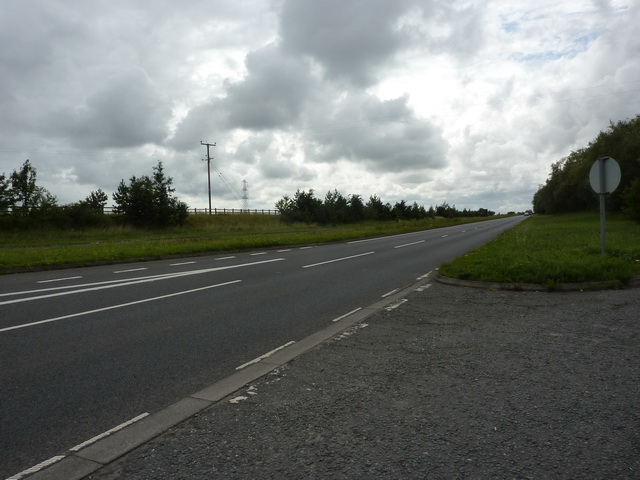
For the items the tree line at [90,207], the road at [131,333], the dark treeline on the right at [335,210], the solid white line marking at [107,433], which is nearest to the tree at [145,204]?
the tree line at [90,207]

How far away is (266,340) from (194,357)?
3.52 feet

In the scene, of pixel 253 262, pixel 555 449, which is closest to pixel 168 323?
pixel 555 449

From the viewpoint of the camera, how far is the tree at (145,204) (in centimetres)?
5259

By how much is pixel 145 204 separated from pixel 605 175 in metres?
48.2

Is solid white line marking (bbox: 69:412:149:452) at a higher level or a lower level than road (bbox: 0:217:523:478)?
lower

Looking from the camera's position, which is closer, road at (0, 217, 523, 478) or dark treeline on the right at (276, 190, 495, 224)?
road at (0, 217, 523, 478)

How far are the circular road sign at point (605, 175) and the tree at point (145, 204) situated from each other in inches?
1869

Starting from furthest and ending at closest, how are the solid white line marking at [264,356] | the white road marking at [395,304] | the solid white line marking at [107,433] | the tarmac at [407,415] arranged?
the white road marking at [395,304] < the solid white line marking at [264,356] < the solid white line marking at [107,433] < the tarmac at [407,415]

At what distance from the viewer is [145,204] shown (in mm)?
52656

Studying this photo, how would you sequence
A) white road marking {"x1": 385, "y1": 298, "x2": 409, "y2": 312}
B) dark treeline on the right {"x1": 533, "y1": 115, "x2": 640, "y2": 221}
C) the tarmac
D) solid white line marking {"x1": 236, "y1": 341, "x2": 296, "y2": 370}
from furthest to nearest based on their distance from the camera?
dark treeline on the right {"x1": 533, "y1": 115, "x2": 640, "y2": 221} < white road marking {"x1": 385, "y1": 298, "x2": 409, "y2": 312} < solid white line marking {"x1": 236, "y1": 341, "x2": 296, "y2": 370} < the tarmac

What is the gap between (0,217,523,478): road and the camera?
13.3 ft

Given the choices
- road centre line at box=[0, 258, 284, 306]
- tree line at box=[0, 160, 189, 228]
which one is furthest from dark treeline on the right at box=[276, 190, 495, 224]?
road centre line at box=[0, 258, 284, 306]

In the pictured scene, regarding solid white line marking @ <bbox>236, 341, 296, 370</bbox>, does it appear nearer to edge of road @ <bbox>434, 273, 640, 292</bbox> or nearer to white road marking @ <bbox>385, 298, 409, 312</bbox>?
white road marking @ <bbox>385, 298, 409, 312</bbox>

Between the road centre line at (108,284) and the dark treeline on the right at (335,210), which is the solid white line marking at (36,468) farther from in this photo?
the dark treeline on the right at (335,210)
